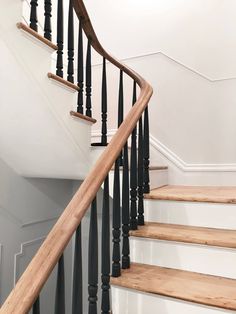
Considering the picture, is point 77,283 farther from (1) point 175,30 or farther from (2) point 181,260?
(1) point 175,30

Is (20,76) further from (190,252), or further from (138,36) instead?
(138,36)

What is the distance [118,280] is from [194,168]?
1.65 m

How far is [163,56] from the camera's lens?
3.04m

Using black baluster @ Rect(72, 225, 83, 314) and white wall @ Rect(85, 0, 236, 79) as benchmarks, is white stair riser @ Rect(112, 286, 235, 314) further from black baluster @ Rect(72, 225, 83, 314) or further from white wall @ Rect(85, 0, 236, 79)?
white wall @ Rect(85, 0, 236, 79)

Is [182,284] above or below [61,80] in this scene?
below

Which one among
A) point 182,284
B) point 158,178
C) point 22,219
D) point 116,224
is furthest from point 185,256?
point 22,219

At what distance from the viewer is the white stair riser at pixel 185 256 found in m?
1.51

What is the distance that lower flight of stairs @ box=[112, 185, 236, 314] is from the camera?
1.35m

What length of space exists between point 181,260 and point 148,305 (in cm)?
32

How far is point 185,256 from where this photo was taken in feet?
5.28

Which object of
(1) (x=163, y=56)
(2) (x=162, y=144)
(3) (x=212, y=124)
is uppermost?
(1) (x=163, y=56)

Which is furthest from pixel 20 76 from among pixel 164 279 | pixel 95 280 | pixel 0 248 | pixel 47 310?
pixel 47 310

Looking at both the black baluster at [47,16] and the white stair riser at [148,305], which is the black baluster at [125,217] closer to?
the white stair riser at [148,305]

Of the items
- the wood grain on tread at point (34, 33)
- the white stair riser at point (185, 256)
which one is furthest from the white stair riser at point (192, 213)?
the wood grain on tread at point (34, 33)
